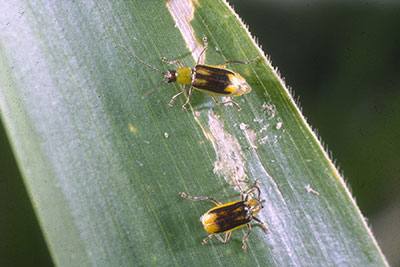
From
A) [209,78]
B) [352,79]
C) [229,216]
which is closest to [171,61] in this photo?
[209,78]

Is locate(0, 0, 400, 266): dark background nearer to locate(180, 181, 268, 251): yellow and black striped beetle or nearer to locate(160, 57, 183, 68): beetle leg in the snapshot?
locate(160, 57, 183, 68): beetle leg

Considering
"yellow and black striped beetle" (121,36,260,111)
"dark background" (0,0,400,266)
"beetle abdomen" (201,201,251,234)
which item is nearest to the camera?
"beetle abdomen" (201,201,251,234)

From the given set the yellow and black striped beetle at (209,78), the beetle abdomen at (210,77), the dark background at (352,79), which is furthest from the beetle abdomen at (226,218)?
the dark background at (352,79)

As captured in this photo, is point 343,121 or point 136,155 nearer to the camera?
point 136,155

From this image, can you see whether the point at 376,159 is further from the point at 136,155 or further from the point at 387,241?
the point at 136,155

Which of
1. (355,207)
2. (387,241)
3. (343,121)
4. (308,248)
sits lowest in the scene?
(387,241)

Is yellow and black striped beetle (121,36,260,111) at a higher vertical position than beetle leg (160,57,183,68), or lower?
lower

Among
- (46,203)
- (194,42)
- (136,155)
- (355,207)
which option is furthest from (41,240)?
(355,207)

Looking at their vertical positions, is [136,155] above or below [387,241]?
above

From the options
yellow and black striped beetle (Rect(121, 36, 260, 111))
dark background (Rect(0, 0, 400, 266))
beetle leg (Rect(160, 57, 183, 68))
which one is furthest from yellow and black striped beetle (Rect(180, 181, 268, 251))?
dark background (Rect(0, 0, 400, 266))
